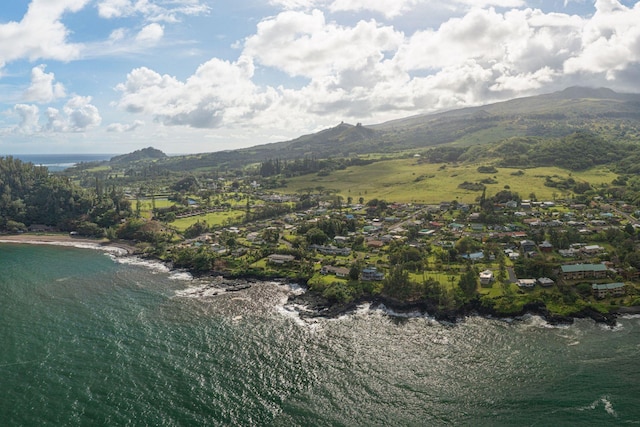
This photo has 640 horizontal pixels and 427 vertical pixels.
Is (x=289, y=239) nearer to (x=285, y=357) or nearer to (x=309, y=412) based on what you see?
(x=285, y=357)

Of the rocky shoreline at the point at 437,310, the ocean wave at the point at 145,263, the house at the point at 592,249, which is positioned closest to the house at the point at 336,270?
the rocky shoreline at the point at 437,310

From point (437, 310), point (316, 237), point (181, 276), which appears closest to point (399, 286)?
point (437, 310)

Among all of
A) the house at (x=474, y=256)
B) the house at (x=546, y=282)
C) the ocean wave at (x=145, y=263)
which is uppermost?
the ocean wave at (x=145, y=263)

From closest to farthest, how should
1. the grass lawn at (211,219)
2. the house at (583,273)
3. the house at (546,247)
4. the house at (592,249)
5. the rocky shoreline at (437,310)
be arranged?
1. the rocky shoreline at (437,310)
2. the house at (583,273)
3. the house at (592,249)
4. the house at (546,247)
5. the grass lawn at (211,219)

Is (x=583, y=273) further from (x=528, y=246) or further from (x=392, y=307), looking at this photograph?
(x=392, y=307)

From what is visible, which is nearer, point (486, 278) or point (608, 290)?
point (608, 290)

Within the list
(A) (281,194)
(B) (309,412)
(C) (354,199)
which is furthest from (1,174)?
(B) (309,412)

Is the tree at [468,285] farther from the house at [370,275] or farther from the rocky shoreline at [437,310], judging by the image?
the house at [370,275]
